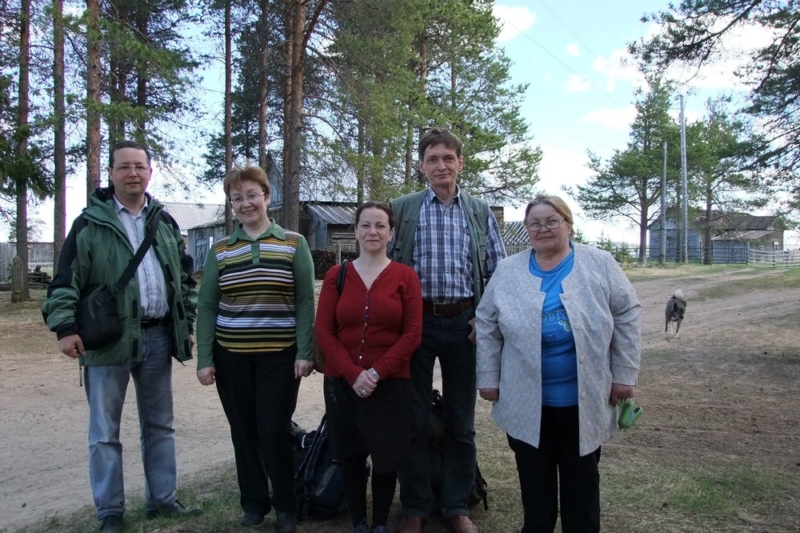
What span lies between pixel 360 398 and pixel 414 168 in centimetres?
1873

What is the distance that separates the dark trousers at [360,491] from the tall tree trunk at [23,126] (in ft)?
40.7

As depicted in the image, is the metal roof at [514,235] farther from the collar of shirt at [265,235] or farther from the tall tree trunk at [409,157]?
the collar of shirt at [265,235]

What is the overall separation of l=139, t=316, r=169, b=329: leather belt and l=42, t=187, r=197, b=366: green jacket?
0.14 ft

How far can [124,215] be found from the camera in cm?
359

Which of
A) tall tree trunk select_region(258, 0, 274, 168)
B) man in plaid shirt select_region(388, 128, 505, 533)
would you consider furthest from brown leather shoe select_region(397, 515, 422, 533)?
tall tree trunk select_region(258, 0, 274, 168)

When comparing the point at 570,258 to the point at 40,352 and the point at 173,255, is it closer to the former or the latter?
the point at 173,255

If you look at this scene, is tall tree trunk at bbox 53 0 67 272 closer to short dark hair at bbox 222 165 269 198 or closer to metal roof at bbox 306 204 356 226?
short dark hair at bbox 222 165 269 198

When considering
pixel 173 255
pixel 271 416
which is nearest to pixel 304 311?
pixel 271 416

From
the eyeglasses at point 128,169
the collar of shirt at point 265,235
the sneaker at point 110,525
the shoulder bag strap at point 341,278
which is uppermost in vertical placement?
the eyeglasses at point 128,169

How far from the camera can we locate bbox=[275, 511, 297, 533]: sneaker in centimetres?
340

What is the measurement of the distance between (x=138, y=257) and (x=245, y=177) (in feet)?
2.46

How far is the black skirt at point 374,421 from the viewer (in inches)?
125

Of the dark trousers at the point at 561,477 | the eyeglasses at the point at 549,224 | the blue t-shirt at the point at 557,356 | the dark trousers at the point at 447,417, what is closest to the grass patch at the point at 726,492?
the dark trousers at the point at 561,477

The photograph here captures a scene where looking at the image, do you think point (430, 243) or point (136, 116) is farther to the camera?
point (136, 116)
